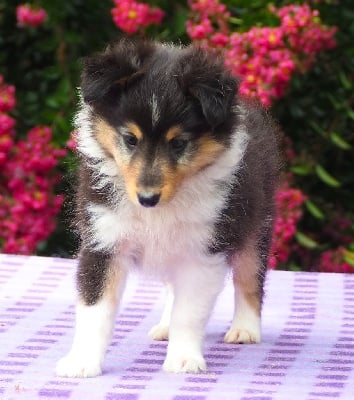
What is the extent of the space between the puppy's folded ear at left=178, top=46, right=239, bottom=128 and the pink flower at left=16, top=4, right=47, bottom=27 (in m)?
3.03

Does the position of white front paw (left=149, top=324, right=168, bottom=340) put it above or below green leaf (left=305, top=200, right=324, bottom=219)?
above

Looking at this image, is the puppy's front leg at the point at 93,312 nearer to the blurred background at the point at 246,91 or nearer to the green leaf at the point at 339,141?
the blurred background at the point at 246,91

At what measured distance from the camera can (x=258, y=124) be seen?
5.34 m

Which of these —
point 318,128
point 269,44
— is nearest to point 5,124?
point 269,44

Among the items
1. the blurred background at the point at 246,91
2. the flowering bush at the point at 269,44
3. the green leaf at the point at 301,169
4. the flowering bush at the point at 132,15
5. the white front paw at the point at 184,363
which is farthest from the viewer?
the green leaf at the point at 301,169

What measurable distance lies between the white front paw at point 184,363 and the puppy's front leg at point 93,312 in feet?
→ 0.76

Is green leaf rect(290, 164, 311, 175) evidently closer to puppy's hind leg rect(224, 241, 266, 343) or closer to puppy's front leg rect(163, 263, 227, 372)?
puppy's hind leg rect(224, 241, 266, 343)

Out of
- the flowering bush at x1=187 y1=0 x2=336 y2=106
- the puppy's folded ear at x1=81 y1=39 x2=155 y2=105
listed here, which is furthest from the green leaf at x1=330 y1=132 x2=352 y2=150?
the puppy's folded ear at x1=81 y1=39 x2=155 y2=105

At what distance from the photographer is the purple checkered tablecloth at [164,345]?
4383 mm

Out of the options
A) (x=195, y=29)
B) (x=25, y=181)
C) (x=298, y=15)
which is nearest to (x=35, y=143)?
(x=25, y=181)

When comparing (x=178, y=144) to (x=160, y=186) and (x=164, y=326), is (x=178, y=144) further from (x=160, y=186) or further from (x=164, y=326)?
(x=164, y=326)

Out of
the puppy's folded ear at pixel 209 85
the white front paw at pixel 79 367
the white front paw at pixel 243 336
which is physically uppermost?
the puppy's folded ear at pixel 209 85

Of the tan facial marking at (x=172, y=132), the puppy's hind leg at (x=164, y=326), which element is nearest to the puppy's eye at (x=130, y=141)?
the tan facial marking at (x=172, y=132)

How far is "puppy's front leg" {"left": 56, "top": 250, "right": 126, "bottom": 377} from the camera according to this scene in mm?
4574
